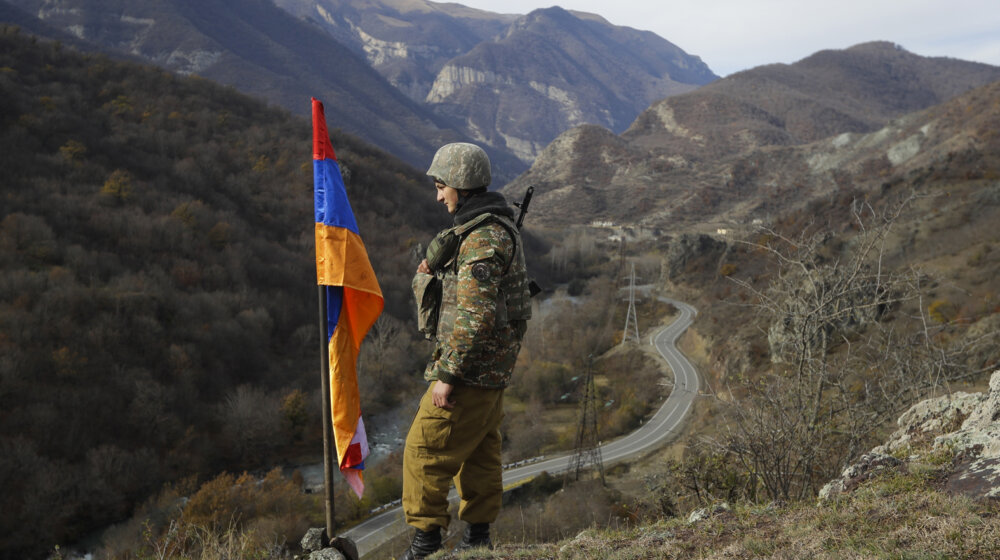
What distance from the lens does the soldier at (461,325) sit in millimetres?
3066

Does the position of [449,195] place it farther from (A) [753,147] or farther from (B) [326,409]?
(A) [753,147]

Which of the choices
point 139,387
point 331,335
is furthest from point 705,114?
point 331,335

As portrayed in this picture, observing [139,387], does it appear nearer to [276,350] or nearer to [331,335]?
[276,350]

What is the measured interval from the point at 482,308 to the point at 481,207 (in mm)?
642

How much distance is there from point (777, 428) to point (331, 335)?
171 inches

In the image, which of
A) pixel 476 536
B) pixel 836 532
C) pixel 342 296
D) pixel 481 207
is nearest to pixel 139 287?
pixel 342 296

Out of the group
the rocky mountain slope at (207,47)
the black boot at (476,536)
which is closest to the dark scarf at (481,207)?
the black boot at (476,536)

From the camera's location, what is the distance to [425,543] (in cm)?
355

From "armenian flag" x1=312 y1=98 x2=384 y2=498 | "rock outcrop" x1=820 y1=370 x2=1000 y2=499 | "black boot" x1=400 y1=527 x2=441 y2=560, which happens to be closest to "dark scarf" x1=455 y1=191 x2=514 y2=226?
"armenian flag" x1=312 y1=98 x2=384 y2=498

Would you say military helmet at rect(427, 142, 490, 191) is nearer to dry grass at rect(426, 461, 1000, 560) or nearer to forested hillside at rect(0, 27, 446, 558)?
dry grass at rect(426, 461, 1000, 560)

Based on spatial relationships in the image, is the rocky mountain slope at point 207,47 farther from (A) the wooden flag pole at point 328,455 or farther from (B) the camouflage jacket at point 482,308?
(B) the camouflage jacket at point 482,308

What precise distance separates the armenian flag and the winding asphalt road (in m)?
15.4

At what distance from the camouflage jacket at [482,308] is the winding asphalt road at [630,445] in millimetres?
15525

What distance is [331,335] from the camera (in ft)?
12.7
